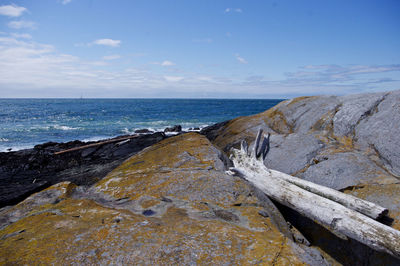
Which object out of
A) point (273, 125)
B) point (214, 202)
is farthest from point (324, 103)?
point (214, 202)

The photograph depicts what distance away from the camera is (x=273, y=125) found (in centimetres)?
1096

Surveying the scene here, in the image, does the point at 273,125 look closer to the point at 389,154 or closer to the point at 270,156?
the point at 270,156

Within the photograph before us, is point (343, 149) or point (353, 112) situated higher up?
point (353, 112)

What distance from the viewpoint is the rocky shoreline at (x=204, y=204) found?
273 cm

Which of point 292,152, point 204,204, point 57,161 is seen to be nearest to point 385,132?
point 292,152

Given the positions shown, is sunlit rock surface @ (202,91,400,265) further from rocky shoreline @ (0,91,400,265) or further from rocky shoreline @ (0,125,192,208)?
rocky shoreline @ (0,125,192,208)

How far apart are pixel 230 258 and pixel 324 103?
382 inches

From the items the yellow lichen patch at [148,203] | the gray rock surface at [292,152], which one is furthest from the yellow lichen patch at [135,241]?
the gray rock surface at [292,152]

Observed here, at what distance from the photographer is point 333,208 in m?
4.54

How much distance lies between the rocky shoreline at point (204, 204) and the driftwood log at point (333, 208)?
1.75 ft

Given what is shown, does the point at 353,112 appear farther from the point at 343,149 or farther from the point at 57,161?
the point at 57,161

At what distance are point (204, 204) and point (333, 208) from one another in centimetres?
246

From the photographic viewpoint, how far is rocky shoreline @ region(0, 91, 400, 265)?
8.96ft

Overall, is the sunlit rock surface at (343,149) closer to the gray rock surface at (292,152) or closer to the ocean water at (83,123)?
the gray rock surface at (292,152)
